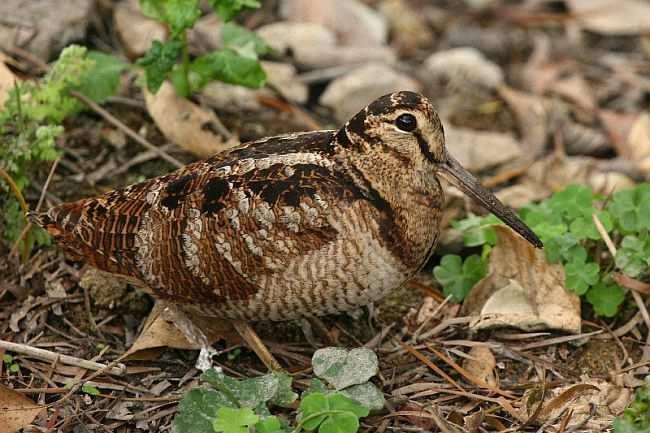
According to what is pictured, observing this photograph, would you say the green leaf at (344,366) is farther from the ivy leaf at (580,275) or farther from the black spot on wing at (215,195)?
the ivy leaf at (580,275)

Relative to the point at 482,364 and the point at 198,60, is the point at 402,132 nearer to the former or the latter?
the point at 482,364

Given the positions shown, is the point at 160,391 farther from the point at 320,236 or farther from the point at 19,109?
the point at 19,109

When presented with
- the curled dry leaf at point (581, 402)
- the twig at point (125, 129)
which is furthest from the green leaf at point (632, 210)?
the twig at point (125, 129)

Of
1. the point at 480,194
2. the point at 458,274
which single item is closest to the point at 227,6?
the point at 480,194

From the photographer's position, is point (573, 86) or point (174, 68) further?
point (573, 86)

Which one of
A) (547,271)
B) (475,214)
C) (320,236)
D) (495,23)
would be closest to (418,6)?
(495,23)

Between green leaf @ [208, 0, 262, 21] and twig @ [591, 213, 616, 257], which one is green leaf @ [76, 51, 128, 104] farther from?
twig @ [591, 213, 616, 257]
